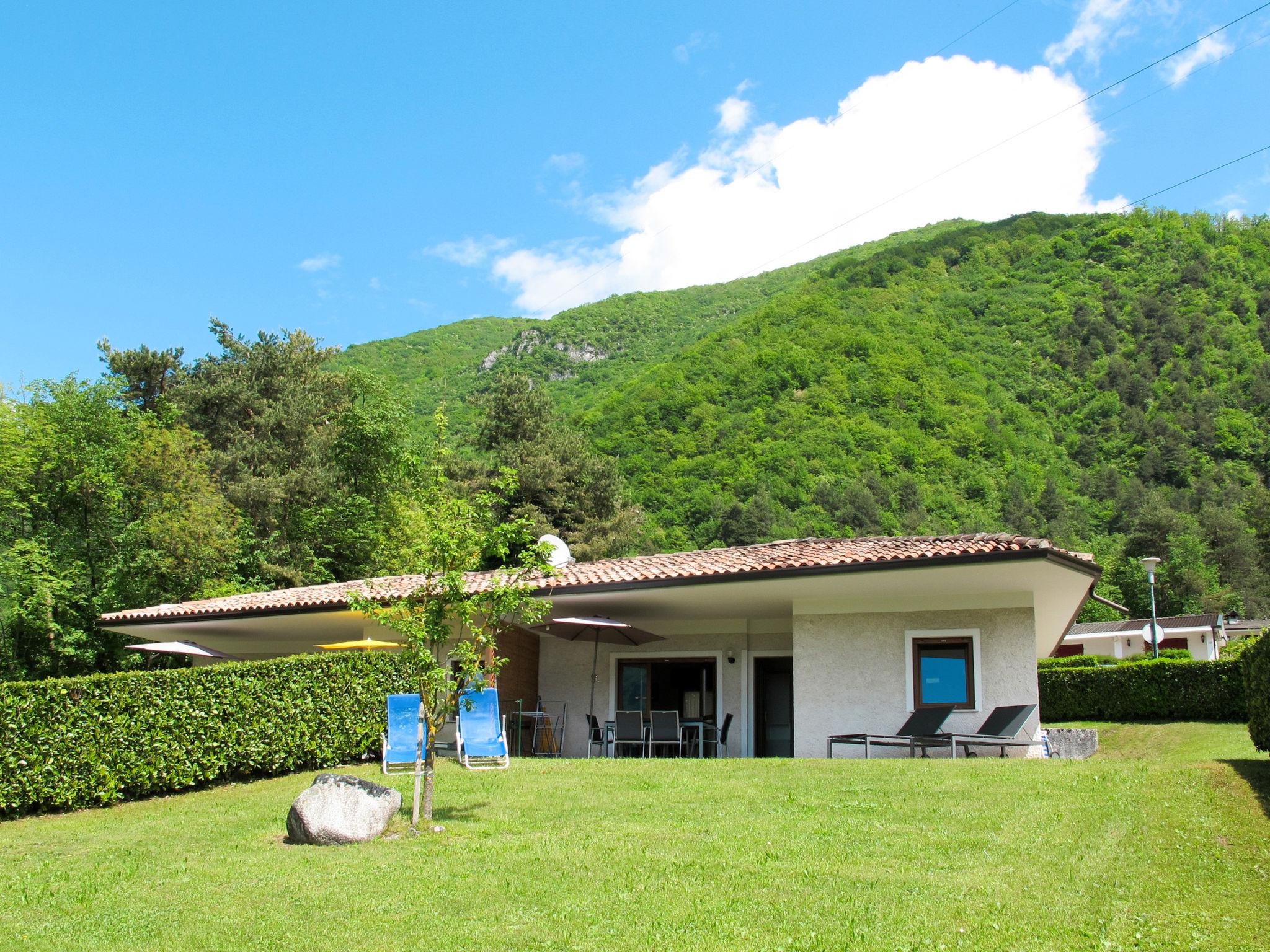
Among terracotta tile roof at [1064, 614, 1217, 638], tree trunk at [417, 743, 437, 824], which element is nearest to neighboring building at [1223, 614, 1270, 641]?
terracotta tile roof at [1064, 614, 1217, 638]

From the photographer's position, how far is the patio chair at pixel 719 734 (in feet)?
51.5

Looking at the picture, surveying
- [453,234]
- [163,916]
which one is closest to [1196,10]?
[453,234]

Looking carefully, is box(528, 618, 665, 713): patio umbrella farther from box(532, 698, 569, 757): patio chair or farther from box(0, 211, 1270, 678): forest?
box(0, 211, 1270, 678): forest

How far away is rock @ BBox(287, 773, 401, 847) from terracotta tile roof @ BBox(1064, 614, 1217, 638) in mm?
40709

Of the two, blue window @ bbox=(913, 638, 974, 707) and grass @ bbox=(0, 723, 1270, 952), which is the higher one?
blue window @ bbox=(913, 638, 974, 707)

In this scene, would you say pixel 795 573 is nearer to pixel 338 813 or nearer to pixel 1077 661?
pixel 338 813

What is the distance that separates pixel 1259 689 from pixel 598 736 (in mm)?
9541

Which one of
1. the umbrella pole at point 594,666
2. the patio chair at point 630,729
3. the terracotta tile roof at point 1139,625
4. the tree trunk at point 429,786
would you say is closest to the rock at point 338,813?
the tree trunk at point 429,786

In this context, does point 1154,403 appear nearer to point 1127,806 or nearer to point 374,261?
point 374,261

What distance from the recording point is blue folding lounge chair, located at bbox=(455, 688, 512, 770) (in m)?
12.3

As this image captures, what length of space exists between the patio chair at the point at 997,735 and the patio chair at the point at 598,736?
483 centimetres

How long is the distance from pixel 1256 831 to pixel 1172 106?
9.79 m

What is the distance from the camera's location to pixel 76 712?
10.4m

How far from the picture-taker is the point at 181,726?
440 inches
